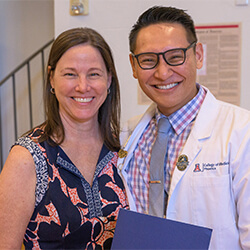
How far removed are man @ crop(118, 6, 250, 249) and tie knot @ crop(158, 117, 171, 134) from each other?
20 millimetres

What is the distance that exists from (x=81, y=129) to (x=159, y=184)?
1.59 ft

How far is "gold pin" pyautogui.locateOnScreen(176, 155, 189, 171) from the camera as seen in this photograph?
140cm

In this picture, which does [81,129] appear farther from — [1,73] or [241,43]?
[1,73]

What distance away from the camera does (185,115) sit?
60.1 inches

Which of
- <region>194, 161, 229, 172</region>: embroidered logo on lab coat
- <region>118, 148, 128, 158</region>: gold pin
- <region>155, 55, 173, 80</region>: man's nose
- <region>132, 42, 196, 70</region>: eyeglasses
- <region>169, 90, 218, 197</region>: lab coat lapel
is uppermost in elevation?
<region>132, 42, 196, 70</region>: eyeglasses

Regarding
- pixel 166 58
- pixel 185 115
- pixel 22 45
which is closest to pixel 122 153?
pixel 185 115


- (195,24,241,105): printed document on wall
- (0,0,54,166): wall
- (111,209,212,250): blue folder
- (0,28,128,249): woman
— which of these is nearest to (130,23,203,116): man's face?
(0,28,128,249): woman

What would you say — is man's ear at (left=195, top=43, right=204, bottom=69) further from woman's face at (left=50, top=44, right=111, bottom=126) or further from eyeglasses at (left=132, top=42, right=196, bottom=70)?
woman's face at (left=50, top=44, right=111, bottom=126)

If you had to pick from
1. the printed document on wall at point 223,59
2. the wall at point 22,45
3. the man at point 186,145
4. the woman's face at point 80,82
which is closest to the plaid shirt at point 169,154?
the man at point 186,145

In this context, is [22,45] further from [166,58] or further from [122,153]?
[166,58]

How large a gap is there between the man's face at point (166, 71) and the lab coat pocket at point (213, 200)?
357 mm

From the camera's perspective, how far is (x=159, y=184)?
1.45 m

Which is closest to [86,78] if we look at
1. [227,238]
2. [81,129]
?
[81,129]

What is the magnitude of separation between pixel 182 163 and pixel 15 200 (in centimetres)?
68
